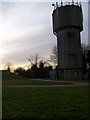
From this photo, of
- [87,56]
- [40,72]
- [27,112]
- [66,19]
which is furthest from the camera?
[40,72]

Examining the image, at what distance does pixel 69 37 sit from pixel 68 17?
3.91m

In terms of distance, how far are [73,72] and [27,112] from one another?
48459 millimetres

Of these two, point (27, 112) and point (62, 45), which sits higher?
point (62, 45)

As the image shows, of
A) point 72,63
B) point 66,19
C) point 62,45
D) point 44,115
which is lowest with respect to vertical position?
point 44,115

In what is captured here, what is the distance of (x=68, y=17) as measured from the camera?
57.2 m

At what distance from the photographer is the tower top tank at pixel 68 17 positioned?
188ft

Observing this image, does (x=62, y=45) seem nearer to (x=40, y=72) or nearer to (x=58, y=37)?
(x=58, y=37)

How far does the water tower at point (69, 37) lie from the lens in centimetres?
5734

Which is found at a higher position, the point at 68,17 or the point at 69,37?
the point at 68,17

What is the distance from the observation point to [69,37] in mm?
57562

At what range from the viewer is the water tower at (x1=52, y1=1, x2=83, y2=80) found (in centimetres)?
5734

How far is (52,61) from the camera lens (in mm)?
93062

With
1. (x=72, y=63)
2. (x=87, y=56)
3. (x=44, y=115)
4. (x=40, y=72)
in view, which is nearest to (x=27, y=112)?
(x=44, y=115)

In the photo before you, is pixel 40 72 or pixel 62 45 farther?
pixel 40 72
